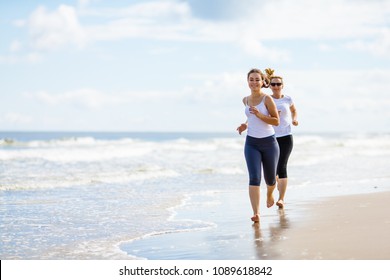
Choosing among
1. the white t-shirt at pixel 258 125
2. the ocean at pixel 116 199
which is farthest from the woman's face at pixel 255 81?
the ocean at pixel 116 199

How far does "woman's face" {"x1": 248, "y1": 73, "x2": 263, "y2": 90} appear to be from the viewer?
21.9 feet

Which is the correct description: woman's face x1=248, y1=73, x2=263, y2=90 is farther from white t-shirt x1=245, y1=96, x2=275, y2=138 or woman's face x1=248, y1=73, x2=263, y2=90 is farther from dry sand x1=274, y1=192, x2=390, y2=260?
dry sand x1=274, y1=192, x2=390, y2=260

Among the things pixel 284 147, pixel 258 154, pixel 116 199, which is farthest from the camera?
pixel 116 199

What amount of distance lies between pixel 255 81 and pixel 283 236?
1803mm

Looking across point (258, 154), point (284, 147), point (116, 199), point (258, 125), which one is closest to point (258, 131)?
point (258, 125)

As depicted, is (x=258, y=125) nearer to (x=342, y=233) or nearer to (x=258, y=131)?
(x=258, y=131)

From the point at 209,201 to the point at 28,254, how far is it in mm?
3928

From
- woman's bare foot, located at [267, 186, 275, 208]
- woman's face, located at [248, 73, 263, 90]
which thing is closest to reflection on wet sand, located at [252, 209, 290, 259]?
woman's bare foot, located at [267, 186, 275, 208]

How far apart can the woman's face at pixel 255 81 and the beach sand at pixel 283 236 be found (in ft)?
5.27

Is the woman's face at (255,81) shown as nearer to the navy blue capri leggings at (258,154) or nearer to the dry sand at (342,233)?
the navy blue capri leggings at (258,154)

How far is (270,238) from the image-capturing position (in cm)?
595

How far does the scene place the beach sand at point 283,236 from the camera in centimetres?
526

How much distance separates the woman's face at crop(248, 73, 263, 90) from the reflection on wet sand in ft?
5.26

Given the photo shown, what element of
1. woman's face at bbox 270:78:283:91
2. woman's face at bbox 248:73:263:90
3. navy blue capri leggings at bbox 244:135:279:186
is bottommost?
navy blue capri leggings at bbox 244:135:279:186
